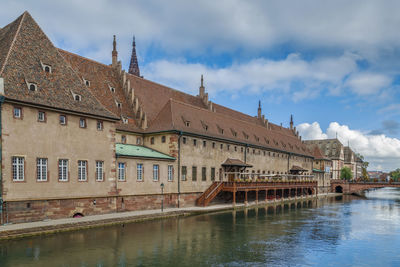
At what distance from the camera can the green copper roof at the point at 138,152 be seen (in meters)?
32.9

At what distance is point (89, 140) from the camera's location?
94.2 feet

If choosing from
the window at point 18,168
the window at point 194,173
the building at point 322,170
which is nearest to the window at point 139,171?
the window at point 194,173

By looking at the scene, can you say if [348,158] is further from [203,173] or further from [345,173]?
[203,173]

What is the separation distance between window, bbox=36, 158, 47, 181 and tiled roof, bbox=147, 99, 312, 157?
15.6m

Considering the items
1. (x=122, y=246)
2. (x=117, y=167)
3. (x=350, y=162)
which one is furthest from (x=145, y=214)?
(x=350, y=162)

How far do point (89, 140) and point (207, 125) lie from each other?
Result: 64.0 feet

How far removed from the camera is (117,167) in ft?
104

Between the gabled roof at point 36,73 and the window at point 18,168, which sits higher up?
the gabled roof at point 36,73

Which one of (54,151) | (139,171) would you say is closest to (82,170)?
(54,151)

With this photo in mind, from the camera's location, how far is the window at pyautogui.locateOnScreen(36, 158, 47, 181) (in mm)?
24938

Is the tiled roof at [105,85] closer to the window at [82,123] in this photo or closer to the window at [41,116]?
the window at [82,123]

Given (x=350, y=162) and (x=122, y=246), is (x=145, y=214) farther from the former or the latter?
(x=350, y=162)

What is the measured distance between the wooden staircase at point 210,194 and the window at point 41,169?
19865 mm

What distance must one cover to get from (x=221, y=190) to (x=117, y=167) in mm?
16189
